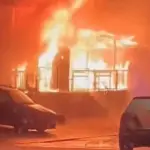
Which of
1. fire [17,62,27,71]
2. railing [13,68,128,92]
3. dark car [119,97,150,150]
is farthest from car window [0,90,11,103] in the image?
dark car [119,97,150,150]

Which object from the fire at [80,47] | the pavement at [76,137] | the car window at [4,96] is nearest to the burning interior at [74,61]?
the fire at [80,47]

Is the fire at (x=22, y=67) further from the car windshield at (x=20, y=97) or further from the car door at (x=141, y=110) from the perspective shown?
the car door at (x=141, y=110)

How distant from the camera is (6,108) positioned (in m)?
3.79

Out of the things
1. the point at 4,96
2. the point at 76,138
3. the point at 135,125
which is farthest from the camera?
the point at 4,96

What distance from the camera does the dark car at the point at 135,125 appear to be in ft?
11.5

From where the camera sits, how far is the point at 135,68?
3615 mm

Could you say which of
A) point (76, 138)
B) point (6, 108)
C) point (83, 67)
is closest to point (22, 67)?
point (6, 108)

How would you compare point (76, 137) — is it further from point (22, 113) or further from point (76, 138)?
point (22, 113)

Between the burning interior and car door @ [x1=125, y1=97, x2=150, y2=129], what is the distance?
152mm

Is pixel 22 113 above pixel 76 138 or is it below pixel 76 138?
above

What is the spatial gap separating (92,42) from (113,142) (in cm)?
78

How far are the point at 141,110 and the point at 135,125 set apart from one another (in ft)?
0.42

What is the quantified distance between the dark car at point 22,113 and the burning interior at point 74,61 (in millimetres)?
98

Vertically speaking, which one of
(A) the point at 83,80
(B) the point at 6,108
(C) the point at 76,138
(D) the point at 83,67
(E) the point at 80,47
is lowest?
(C) the point at 76,138
